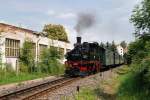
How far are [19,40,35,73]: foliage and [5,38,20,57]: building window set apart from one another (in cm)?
64

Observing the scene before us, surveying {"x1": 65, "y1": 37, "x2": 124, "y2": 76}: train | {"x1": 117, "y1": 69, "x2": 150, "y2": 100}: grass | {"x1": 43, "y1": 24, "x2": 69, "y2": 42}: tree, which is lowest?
→ {"x1": 117, "y1": 69, "x2": 150, "y2": 100}: grass

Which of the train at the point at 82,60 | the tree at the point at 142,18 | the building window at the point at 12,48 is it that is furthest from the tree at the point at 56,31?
the tree at the point at 142,18

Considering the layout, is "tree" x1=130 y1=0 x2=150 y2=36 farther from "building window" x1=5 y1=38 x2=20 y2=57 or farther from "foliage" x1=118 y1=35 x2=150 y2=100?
"building window" x1=5 y1=38 x2=20 y2=57

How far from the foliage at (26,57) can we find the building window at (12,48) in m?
0.64

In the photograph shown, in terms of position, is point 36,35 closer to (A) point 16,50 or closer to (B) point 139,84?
(A) point 16,50

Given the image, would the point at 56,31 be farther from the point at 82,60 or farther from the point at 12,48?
the point at 82,60

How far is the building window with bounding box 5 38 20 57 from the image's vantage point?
3900 centimetres

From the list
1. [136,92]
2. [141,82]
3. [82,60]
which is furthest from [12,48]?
[136,92]

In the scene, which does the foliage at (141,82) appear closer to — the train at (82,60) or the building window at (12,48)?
the train at (82,60)

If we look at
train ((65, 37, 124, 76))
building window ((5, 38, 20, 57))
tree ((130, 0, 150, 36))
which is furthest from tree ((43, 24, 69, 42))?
tree ((130, 0, 150, 36))

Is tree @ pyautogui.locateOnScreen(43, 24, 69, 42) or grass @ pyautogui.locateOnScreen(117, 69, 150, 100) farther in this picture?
tree @ pyautogui.locateOnScreen(43, 24, 69, 42)

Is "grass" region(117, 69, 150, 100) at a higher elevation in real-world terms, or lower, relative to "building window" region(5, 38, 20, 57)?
lower

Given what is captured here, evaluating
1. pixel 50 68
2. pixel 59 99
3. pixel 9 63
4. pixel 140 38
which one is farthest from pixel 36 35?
pixel 59 99

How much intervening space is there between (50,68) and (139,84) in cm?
2329
